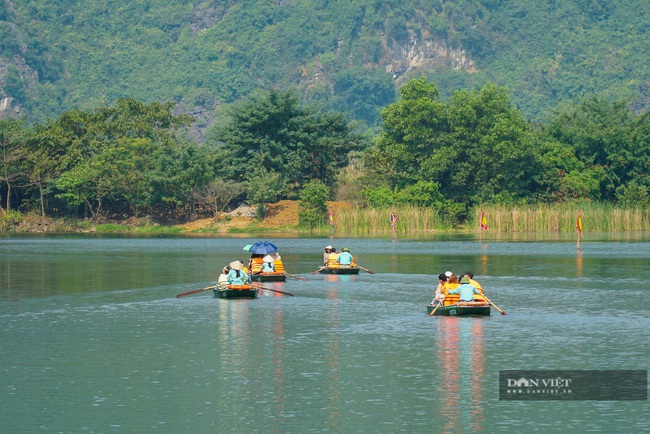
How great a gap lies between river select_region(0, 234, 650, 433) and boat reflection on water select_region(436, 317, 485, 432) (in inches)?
1.8

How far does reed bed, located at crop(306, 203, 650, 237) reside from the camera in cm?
8519

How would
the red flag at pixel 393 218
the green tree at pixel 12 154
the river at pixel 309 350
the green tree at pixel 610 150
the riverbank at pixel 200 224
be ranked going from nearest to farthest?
the river at pixel 309 350 → the red flag at pixel 393 218 → the riverbank at pixel 200 224 → the green tree at pixel 12 154 → the green tree at pixel 610 150

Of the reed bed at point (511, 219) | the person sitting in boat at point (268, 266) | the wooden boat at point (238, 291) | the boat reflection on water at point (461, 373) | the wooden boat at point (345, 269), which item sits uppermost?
the reed bed at point (511, 219)

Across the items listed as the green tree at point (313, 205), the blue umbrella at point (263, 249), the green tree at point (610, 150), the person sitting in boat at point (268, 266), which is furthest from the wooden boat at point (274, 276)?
the green tree at point (610, 150)

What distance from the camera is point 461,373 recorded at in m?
24.1

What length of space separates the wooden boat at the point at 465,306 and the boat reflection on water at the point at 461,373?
235 millimetres

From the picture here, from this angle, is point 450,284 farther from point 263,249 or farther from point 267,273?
point 263,249

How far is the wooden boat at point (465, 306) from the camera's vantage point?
1264 inches

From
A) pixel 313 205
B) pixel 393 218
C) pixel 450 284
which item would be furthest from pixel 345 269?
pixel 313 205

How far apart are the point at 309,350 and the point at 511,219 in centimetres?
6029

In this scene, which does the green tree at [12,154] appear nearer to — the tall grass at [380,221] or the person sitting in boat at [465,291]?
the tall grass at [380,221]

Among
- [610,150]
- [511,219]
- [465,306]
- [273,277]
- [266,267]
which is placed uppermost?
[610,150]

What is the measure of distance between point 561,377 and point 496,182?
7024cm

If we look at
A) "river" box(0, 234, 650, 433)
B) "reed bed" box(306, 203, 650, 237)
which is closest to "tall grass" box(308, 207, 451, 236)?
"reed bed" box(306, 203, 650, 237)
